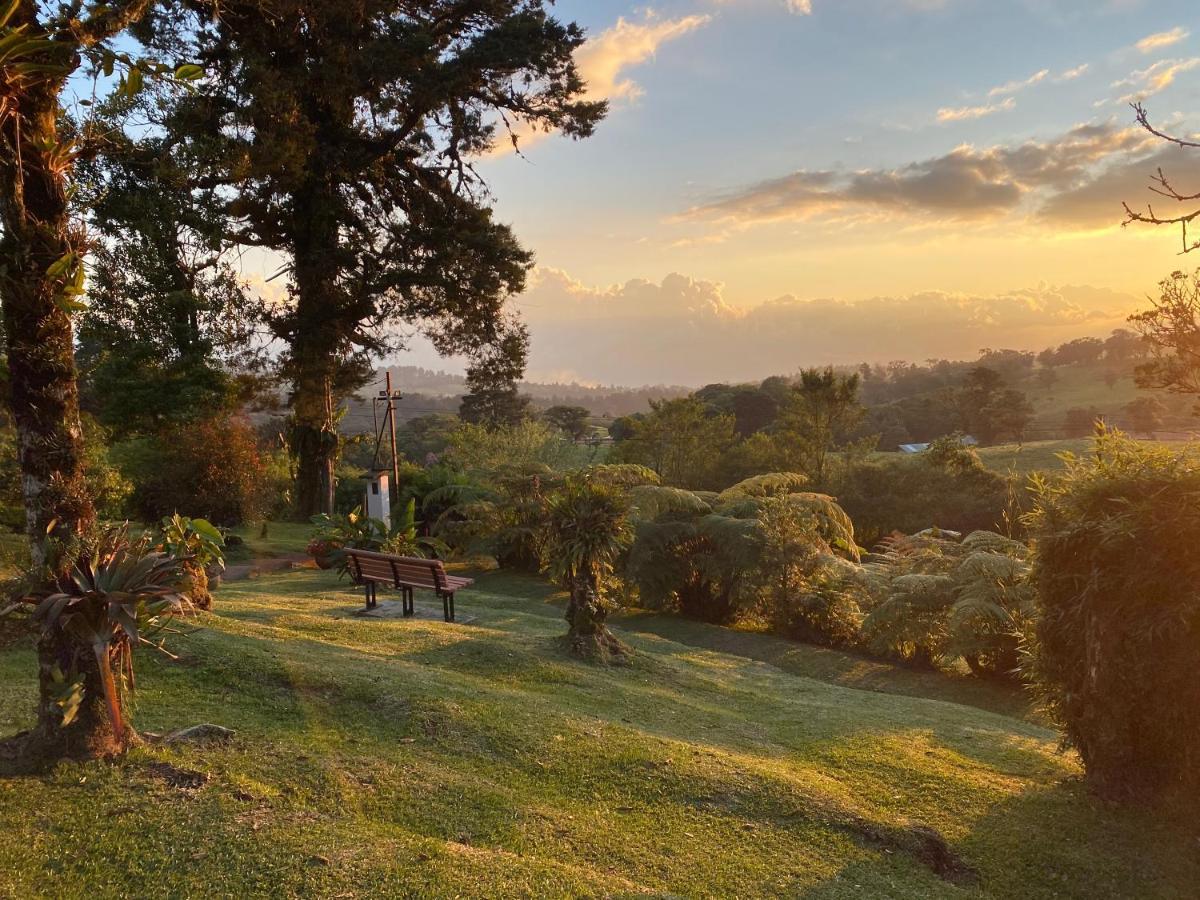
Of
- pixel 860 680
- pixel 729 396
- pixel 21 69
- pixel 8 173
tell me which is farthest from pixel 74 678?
pixel 729 396

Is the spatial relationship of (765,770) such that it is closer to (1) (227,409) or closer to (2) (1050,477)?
(2) (1050,477)

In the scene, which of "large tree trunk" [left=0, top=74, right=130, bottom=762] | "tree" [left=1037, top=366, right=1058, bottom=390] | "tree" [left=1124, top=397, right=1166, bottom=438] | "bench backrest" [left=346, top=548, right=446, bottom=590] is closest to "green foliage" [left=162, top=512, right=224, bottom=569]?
"bench backrest" [left=346, top=548, right=446, bottom=590]

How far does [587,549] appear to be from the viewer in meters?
8.56

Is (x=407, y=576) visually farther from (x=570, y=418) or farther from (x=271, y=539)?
(x=570, y=418)

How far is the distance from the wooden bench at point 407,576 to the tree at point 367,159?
8.71 metres

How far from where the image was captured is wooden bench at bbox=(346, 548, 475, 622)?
9.86 meters

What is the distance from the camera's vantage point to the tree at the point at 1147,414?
49.4 metres

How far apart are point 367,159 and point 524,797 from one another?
58.4ft

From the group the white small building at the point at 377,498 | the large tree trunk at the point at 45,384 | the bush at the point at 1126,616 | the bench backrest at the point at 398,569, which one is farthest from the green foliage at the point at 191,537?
the white small building at the point at 377,498

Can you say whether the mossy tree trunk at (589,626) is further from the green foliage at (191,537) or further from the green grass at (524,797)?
the green foliage at (191,537)

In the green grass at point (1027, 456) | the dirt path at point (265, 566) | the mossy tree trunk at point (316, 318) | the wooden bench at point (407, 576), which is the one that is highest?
the mossy tree trunk at point (316, 318)

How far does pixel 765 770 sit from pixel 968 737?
9.15 feet

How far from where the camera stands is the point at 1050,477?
5.94 m

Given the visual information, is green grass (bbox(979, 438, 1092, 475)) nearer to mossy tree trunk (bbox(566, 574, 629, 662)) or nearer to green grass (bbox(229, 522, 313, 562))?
green grass (bbox(229, 522, 313, 562))
